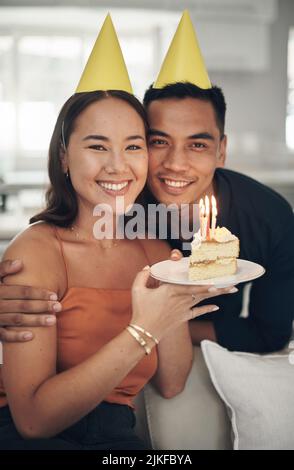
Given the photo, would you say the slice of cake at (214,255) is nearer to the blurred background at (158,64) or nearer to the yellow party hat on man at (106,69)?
the yellow party hat on man at (106,69)

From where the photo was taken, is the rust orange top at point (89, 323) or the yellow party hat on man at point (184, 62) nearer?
the rust orange top at point (89, 323)

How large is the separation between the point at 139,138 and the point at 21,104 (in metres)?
3.21

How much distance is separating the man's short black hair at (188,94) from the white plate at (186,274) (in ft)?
1.45

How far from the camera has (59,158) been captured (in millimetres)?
1312

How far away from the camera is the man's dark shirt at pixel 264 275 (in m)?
1.59

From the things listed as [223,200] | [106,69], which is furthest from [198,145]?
[106,69]

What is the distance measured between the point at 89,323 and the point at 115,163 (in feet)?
1.10

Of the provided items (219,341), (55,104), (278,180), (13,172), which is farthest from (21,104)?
(219,341)

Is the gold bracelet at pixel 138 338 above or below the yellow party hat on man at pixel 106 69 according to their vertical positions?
below

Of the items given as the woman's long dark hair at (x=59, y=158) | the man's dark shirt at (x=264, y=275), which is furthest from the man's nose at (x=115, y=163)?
the man's dark shirt at (x=264, y=275)

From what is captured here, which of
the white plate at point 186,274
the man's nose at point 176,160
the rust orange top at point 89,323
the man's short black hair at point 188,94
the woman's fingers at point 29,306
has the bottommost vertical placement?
the rust orange top at point 89,323

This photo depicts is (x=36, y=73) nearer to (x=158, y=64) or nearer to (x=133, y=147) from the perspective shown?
(x=158, y=64)

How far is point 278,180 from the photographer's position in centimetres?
399
